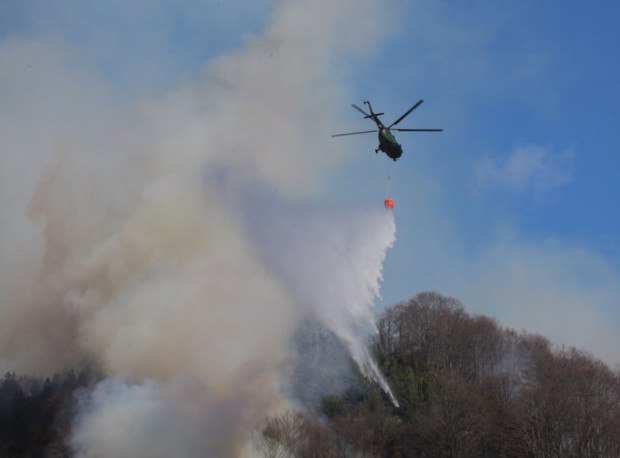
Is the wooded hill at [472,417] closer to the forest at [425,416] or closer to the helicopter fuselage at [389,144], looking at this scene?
A: the forest at [425,416]

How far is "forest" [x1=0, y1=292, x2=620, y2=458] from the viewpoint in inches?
2283

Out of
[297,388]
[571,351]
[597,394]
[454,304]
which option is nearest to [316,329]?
[297,388]

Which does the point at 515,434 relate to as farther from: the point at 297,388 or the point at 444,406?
the point at 297,388

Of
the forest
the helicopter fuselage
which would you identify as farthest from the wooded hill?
the helicopter fuselage

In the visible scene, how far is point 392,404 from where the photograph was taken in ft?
243

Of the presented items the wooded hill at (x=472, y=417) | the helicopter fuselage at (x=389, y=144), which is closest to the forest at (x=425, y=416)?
the wooded hill at (x=472, y=417)

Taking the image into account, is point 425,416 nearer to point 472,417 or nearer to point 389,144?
point 472,417

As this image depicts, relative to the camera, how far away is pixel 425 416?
230 ft

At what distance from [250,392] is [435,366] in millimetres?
47251

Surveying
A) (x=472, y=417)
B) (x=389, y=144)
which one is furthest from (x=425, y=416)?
(x=389, y=144)

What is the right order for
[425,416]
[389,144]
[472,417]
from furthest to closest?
[425,416] < [472,417] < [389,144]

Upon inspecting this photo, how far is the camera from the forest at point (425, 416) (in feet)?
190

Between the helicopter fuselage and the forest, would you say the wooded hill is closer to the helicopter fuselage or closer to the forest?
the forest

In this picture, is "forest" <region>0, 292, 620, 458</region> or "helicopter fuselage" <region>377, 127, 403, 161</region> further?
"forest" <region>0, 292, 620, 458</region>
